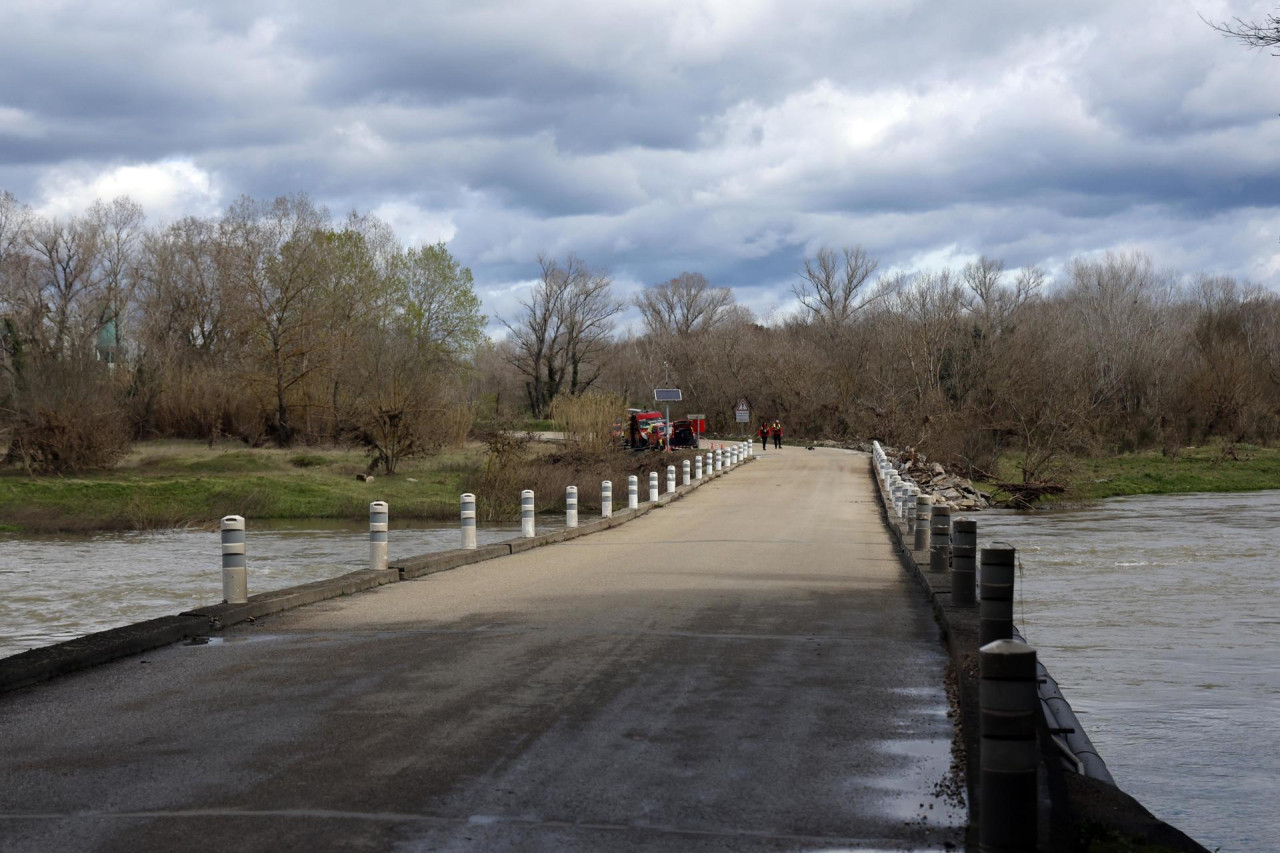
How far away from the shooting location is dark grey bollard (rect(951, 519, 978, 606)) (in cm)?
1143

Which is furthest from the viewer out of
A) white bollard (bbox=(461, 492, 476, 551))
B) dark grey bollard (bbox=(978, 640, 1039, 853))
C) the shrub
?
the shrub

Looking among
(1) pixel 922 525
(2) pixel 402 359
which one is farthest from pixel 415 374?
(1) pixel 922 525

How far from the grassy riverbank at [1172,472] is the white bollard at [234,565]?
125 feet

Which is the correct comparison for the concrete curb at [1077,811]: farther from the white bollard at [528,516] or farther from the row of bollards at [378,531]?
the white bollard at [528,516]

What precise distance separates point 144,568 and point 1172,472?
46.4m

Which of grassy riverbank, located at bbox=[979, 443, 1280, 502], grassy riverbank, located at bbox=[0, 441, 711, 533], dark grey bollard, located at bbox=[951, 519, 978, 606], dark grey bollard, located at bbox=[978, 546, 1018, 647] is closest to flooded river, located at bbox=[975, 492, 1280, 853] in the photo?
dark grey bollard, located at bbox=[951, 519, 978, 606]

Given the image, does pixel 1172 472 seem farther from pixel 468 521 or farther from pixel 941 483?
pixel 468 521

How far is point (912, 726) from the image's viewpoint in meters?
7.30

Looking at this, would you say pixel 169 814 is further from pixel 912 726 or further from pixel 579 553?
pixel 579 553

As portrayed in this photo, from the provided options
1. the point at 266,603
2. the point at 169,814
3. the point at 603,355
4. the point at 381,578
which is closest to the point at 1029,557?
the point at 381,578

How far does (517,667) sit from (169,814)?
3.78 meters

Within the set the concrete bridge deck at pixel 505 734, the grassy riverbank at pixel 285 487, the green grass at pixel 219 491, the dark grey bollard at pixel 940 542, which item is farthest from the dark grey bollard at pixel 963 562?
the green grass at pixel 219 491

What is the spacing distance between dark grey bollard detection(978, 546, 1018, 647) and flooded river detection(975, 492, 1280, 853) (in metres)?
1.52

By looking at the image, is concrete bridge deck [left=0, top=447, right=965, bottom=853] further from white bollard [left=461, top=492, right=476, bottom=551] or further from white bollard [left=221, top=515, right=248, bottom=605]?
white bollard [left=461, top=492, right=476, bottom=551]
